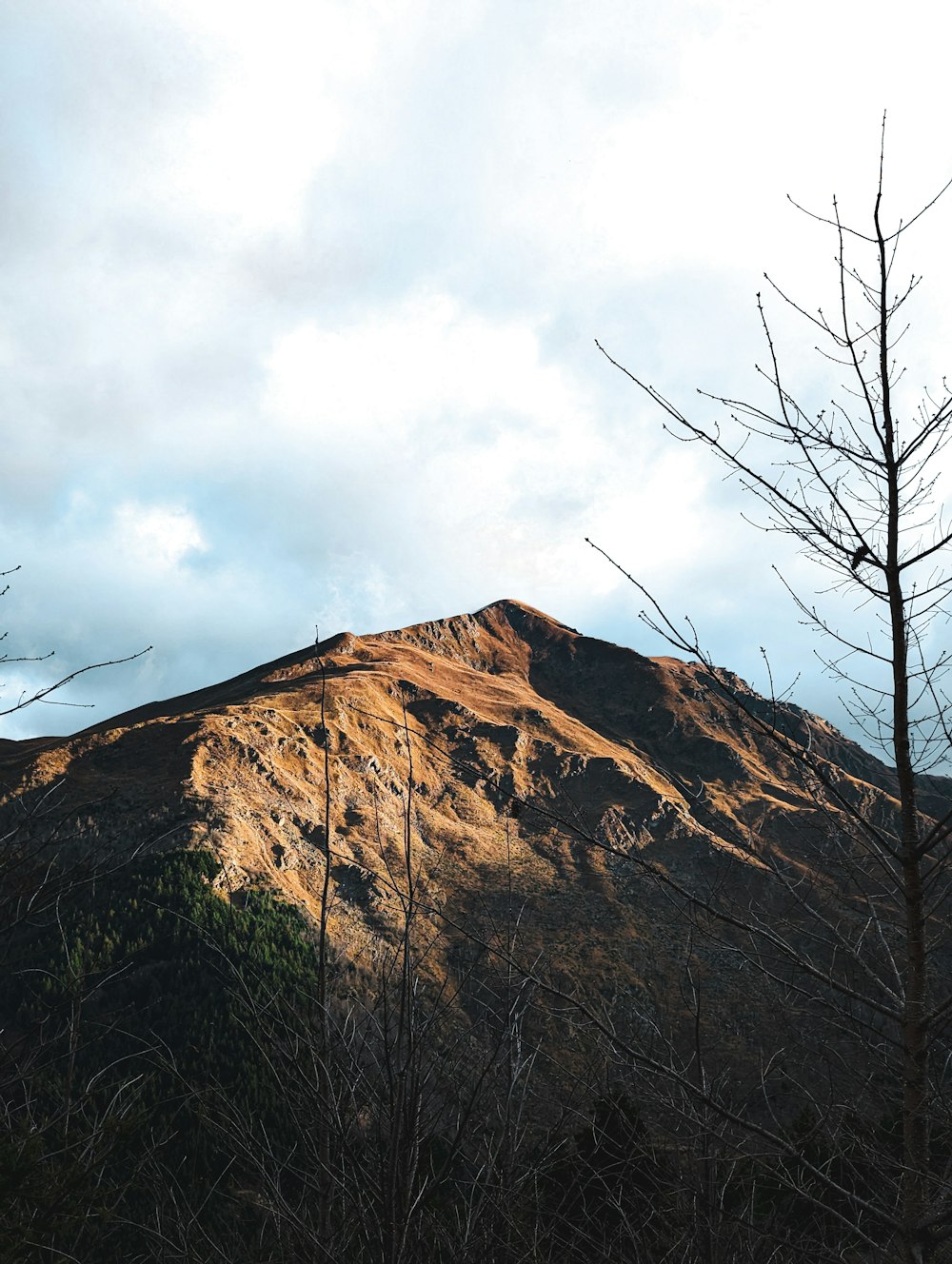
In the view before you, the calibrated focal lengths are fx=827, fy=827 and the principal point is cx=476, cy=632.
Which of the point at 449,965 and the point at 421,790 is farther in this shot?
the point at 421,790

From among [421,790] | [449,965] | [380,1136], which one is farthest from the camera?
[421,790]

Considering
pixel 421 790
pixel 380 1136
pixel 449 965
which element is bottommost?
pixel 449 965

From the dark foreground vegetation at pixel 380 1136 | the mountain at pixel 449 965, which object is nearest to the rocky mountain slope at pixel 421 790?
the mountain at pixel 449 965

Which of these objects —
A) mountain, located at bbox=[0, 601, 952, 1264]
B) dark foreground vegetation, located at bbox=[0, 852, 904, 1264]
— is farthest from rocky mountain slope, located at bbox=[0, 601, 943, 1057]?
dark foreground vegetation, located at bbox=[0, 852, 904, 1264]

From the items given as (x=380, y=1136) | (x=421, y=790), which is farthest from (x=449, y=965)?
(x=380, y=1136)

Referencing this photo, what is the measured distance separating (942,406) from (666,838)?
349 ft

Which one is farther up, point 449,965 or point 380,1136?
point 380,1136

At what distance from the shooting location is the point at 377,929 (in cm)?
7319

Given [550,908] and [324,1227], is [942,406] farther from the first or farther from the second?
[550,908]

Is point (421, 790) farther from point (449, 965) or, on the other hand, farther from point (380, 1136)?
point (380, 1136)

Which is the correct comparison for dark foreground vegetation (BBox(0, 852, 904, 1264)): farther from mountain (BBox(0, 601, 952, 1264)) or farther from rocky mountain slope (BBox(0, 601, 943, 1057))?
rocky mountain slope (BBox(0, 601, 943, 1057))

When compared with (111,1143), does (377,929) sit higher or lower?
lower

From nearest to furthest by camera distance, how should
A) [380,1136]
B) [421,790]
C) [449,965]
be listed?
1. [380,1136]
2. [449,965]
3. [421,790]

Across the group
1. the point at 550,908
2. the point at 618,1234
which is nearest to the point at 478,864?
the point at 550,908
